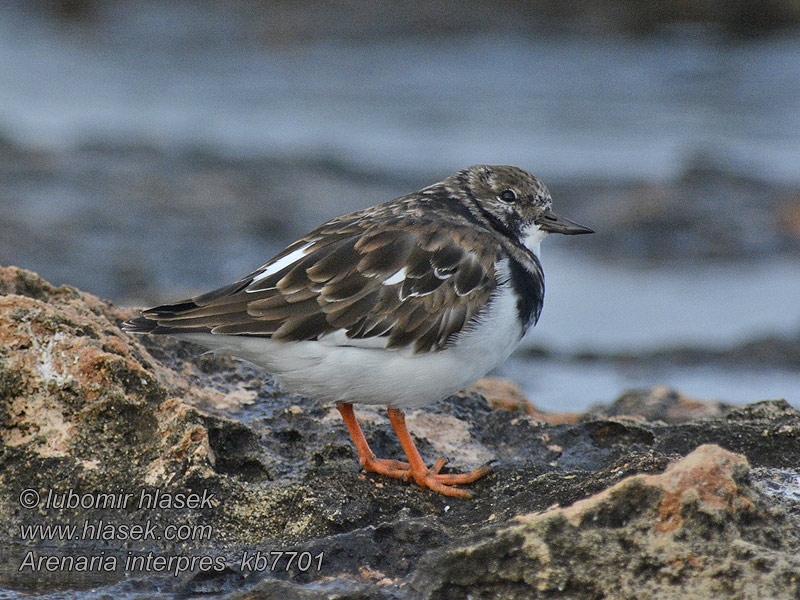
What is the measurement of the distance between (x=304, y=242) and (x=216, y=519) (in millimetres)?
1305

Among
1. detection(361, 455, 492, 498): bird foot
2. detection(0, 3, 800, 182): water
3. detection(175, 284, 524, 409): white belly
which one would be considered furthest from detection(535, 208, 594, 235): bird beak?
detection(0, 3, 800, 182): water

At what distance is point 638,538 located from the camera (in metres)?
3.02

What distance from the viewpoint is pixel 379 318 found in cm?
417

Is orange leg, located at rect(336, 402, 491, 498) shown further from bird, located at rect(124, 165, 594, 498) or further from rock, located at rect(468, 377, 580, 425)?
rock, located at rect(468, 377, 580, 425)

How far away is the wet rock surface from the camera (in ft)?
9.93

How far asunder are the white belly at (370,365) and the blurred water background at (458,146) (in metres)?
3.19

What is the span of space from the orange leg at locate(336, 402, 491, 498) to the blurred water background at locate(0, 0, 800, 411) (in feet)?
10.4

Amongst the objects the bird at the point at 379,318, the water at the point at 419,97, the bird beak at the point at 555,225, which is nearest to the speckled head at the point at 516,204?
the bird beak at the point at 555,225

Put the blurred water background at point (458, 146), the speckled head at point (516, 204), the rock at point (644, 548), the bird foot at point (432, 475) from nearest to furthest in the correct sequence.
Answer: the rock at point (644, 548) → the bird foot at point (432, 475) → the speckled head at point (516, 204) → the blurred water background at point (458, 146)

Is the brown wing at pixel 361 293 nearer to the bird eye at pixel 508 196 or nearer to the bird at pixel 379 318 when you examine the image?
the bird at pixel 379 318

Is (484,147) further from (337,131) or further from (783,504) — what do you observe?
Answer: (783,504)

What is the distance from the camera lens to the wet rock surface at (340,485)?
9.93 ft

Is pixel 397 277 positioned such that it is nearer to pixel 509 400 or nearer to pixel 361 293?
pixel 361 293

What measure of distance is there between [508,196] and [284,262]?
117 cm
